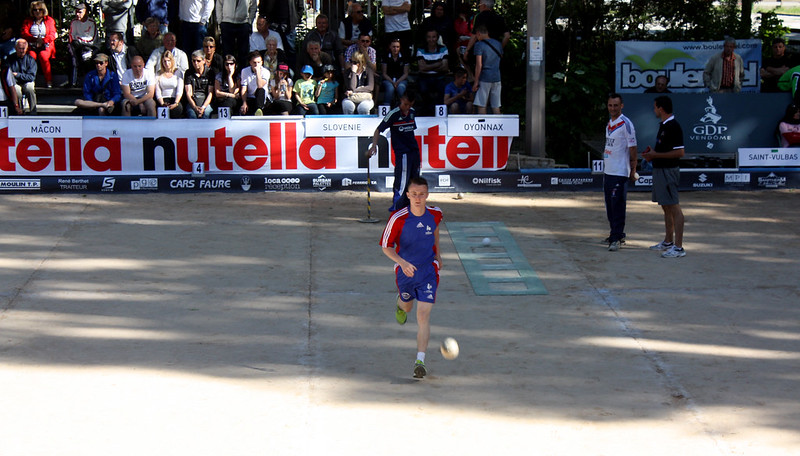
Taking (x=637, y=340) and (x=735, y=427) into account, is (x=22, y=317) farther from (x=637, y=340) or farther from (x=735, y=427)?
(x=735, y=427)

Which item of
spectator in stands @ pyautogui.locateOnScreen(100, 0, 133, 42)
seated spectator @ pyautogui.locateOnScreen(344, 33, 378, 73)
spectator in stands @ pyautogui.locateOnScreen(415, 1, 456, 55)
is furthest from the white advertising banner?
spectator in stands @ pyautogui.locateOnScreen(100, 0, 133, 42)

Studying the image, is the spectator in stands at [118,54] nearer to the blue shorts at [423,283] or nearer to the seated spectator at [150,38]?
the seated spectator at [150,38]

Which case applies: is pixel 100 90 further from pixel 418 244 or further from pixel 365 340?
pixel 418 244

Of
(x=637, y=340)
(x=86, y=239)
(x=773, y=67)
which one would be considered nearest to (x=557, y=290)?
(x=637, y=340)

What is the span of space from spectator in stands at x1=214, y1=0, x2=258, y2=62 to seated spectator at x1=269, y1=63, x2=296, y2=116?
5.83 ft

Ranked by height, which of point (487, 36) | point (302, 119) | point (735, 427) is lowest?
point (735, 427)

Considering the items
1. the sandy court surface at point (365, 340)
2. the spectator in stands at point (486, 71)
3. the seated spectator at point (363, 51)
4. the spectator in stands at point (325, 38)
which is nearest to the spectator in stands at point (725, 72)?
the spectator in stands at point (486, 71)

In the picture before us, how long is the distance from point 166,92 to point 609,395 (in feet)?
36.6

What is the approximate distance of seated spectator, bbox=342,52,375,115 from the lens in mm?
17406

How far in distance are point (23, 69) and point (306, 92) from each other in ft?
16.5

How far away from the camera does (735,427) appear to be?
7.57 m

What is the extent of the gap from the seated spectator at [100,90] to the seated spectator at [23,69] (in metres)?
1.00

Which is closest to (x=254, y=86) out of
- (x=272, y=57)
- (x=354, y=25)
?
(x=272, y=57)

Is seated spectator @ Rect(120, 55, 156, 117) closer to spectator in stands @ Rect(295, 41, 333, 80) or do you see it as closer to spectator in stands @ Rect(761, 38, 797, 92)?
spectator in stands @ Rect(295, 41, 333, 80)
